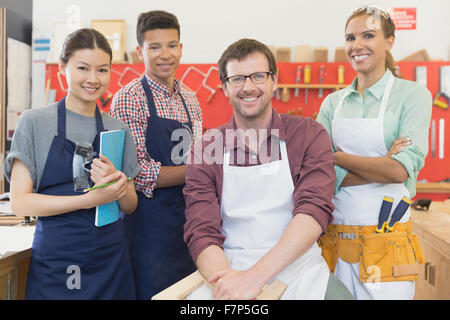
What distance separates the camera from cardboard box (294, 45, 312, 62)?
396 cm

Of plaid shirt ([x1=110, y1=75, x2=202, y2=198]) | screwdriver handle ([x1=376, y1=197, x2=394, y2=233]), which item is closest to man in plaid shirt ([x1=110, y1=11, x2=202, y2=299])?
plaid shirt ([x1=110, y1=75, x2=202, y2=198])

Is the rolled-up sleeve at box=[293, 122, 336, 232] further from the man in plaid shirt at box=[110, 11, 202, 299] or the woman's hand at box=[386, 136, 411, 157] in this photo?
the man in plaid shirt at box=[110, 11, 202, 299]

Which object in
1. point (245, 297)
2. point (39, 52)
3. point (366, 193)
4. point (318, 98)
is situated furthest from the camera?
point (39, 52)

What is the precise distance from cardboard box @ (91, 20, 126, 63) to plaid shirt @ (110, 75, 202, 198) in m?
2.68

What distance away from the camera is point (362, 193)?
1433mm

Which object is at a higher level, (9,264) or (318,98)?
(318,98)

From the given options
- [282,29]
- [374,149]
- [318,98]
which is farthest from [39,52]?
[374,149]

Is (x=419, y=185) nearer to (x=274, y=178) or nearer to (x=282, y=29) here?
(x=282, y=29)

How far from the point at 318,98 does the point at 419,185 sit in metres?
1.27

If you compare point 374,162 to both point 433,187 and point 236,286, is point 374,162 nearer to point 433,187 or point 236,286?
point 236,286

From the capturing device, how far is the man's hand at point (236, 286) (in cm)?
105

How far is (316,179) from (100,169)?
2.30 feet

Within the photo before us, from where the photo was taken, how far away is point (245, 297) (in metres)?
1.05

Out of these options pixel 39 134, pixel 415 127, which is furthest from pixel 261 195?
pixel 39 134
